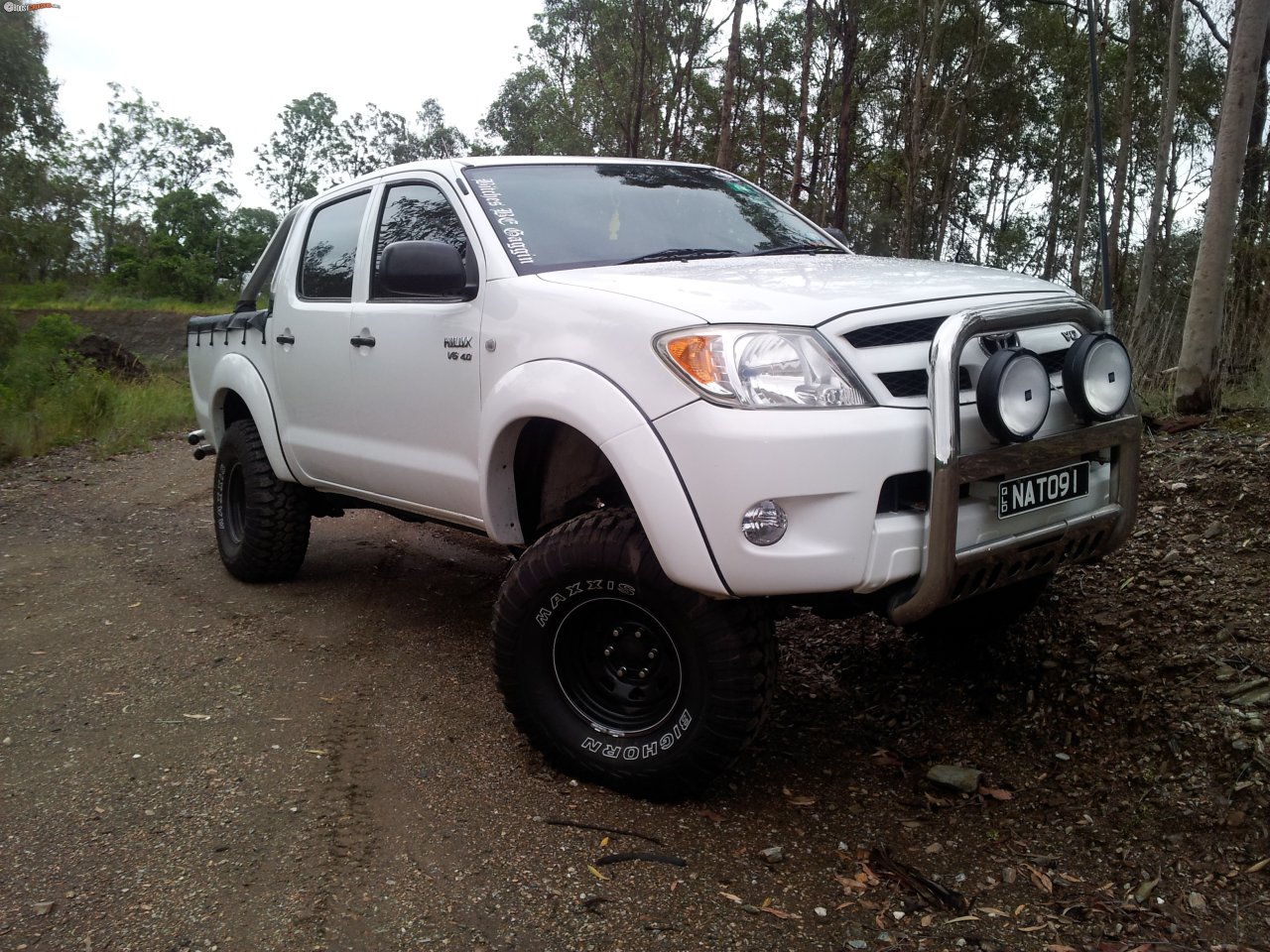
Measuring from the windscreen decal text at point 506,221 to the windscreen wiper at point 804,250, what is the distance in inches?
32.9

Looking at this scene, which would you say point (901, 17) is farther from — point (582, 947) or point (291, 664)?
point (582, 947)

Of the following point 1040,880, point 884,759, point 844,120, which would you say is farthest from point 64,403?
point 1040,880

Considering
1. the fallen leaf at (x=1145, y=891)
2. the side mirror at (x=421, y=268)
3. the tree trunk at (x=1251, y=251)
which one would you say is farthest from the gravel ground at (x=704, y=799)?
the tree trunk at (x=1251, y=251)

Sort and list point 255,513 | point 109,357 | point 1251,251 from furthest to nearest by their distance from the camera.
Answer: point 109,357 → point 1251,251 → point 255,513

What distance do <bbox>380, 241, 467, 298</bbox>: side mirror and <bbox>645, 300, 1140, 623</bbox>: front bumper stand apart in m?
1.18

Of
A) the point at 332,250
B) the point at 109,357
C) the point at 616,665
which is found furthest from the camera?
the point at 109,357

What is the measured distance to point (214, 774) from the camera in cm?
325

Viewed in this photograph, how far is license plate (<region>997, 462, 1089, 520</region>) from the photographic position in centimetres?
→ 275

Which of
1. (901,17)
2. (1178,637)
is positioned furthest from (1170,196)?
(1178,637)

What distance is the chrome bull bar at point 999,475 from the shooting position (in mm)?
2570

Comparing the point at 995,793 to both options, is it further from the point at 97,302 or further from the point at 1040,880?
the point at 97,302

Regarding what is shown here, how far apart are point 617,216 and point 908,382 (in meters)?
1.56

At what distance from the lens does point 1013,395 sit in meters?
2.67

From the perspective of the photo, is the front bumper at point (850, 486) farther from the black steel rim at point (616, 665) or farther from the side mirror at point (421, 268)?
the side mirror at point (421, 268)
